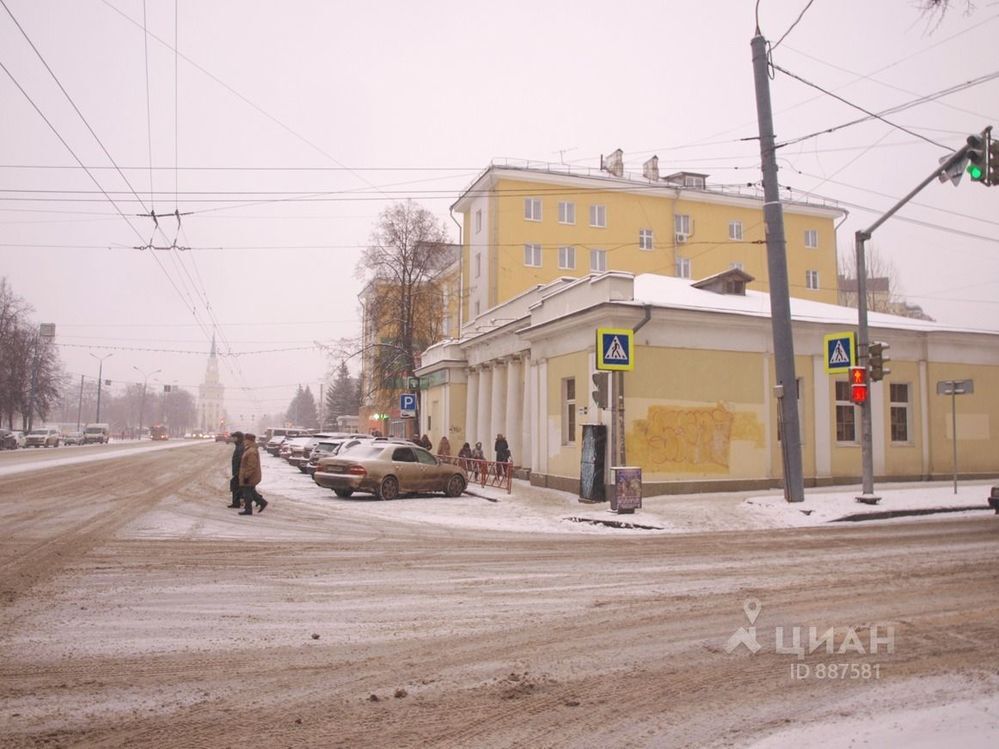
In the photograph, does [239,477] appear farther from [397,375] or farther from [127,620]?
[397,375]

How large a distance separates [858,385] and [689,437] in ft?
15.3

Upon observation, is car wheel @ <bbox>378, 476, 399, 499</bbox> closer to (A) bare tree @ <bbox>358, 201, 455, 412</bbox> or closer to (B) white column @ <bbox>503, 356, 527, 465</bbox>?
(B) white column @ <bbox>503, 356, 527, 465</bbox>

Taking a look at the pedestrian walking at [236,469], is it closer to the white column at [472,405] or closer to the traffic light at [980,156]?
the traffic light at [980,156]

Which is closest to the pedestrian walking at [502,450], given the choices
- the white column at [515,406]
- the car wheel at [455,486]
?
the white column at [515,406]

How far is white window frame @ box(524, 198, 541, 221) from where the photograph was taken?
44.7 metres

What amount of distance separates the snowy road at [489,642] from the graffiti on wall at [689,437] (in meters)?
7.37

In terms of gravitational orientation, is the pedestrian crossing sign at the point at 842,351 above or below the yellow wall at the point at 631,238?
below

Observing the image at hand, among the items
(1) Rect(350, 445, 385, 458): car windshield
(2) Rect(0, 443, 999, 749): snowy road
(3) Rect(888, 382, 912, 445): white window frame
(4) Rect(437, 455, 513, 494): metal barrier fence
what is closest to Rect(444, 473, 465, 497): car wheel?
(4) Rect(437, 455, 513, 494): metal barrier fence

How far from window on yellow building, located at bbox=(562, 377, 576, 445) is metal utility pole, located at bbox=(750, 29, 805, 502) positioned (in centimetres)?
692

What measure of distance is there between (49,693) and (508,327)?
2291 cm

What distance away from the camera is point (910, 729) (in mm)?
4176

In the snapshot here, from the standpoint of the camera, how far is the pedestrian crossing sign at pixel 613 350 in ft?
53.9

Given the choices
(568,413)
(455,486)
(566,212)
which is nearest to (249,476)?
(455,486)

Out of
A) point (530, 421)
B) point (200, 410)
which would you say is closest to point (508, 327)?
point (530, 421)
